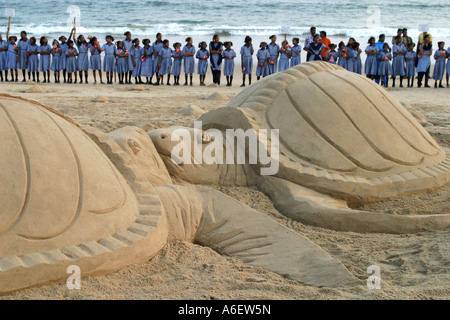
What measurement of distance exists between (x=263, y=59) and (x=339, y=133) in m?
9.42

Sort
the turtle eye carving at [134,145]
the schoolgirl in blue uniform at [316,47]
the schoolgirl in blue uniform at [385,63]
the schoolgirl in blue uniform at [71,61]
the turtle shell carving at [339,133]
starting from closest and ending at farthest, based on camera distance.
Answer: the turtle eye carving at [134,145]
the turtle shell carving at [339,133]
the schoolgirl in blue uniform at [316,47]
the schoolgirl in blue uniform at [385,63]
the schoolgirl in blue uniform at [71,61]

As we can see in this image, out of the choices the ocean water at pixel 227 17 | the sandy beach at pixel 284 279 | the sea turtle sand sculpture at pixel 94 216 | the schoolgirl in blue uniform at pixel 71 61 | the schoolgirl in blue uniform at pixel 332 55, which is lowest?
the sandy beach at pixel 284 279

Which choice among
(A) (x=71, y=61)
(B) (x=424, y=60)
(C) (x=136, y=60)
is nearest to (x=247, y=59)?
(C) (x=136, y=60)

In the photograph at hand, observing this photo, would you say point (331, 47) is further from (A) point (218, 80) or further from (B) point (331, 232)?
(B) point (331, 232)

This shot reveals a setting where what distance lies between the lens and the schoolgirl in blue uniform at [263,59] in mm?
12664

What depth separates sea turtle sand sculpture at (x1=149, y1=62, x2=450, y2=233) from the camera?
333 cm

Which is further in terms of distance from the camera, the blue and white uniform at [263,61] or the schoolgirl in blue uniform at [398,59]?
the blue and white uniform at [263,61]

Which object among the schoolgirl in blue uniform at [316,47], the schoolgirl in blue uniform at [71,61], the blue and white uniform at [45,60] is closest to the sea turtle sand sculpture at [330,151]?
the schoolgirl in blue uniform at [316,47]

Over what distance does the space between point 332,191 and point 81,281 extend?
1971 millimetres

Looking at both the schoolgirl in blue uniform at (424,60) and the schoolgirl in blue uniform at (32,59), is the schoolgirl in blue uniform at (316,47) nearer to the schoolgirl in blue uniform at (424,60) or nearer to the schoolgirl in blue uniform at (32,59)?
the schoolgirl in blue uniform at (424,60)

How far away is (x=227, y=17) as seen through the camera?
92.1 feet

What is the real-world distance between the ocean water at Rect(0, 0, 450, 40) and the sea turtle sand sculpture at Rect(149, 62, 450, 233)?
62.0ft

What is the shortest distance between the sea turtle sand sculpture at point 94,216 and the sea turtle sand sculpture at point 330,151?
22.1 inches

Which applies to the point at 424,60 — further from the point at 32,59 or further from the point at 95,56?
the point at 32,59
